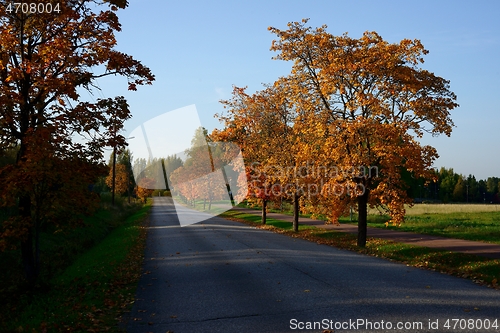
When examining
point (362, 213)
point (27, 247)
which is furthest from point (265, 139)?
point (27, 247)

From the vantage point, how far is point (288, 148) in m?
27.6

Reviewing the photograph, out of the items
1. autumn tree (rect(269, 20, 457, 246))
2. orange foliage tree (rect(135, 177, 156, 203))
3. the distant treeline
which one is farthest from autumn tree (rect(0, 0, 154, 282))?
the distant treeline

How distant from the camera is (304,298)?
30.5 ft

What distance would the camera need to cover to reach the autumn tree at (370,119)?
56.6 ft

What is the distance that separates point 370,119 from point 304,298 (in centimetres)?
983

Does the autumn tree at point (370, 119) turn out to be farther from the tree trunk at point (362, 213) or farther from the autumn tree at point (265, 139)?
the autumn tree at point (265, 139)

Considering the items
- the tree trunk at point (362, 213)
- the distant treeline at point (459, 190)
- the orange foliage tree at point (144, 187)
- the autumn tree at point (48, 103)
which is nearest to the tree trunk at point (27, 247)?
the autumn tree at point (48, 103)

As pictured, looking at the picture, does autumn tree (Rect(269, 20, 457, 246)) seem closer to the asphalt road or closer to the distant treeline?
the asphalt road

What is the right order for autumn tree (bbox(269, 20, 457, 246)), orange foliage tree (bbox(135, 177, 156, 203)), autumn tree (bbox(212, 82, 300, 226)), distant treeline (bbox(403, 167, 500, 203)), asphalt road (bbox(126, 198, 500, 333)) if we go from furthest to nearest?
distant treeline (bbox(403, 167, 500, 203)) < orange foliage tree (bbox(135, 177, 156, 203)) < autumn tree (bbox(212, 82, 300, 226)) < autumn tree (bbox(269, 20, 457, 246)) < asphalt road (bbox(126, 198, 500, 333))

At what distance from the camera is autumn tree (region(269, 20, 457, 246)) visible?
17.2 metres

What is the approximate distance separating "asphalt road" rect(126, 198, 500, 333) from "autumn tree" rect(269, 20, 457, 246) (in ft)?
12.4

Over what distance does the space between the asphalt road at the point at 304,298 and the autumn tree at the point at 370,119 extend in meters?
3.78

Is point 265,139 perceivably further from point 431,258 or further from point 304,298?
point 304,298

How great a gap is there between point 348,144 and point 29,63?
1199cm
